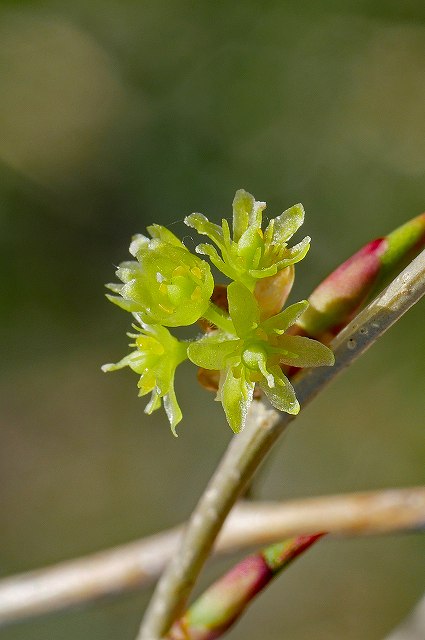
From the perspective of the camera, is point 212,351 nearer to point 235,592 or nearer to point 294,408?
A: point 294,408

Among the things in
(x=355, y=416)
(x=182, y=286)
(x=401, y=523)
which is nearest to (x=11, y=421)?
(x=355, y=416)

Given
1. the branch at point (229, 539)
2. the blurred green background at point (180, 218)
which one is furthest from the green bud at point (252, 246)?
the blurred green background at point (180, 218)

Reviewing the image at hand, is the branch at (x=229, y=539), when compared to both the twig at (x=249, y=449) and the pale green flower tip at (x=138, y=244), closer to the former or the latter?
the twig at (x=249, y=449)

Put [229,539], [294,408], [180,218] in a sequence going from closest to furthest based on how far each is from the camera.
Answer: [294,408]
[229,539]
[180,218]

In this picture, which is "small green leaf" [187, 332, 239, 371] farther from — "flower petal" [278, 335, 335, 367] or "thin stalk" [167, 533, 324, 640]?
"thin stalk" [167, 533, 324, 640]

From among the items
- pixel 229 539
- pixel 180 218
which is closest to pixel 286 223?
pixel 229 539

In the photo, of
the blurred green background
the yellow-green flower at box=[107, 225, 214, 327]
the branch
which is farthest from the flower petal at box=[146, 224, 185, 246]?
the blurred green background
